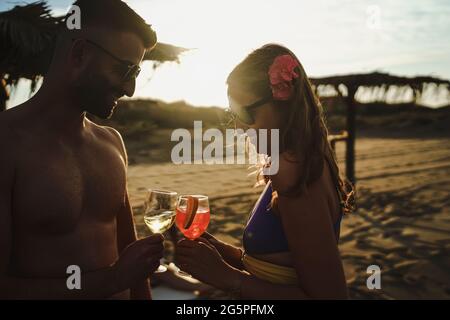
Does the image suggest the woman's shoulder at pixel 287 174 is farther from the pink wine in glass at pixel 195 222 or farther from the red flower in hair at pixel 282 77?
the pink wine in glass at pixel 195 222

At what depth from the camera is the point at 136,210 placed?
28.4 feet

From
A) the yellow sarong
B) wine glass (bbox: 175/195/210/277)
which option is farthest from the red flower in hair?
the yellow sarong

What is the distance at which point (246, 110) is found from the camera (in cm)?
206

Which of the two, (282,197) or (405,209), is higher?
(282,197)

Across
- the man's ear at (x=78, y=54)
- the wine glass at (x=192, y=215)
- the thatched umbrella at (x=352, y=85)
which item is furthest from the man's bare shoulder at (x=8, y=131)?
the thatched umbrella at (x=352, y=85)

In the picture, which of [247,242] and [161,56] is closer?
[247,242]

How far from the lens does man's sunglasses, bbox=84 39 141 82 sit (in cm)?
210

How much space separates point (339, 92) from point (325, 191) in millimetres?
11297

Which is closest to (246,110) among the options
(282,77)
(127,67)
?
(282,77)

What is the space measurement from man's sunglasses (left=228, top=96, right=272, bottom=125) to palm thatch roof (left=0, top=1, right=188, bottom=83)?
546 centimetres

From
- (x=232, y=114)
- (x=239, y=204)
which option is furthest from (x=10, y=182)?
(x=239, y=204)

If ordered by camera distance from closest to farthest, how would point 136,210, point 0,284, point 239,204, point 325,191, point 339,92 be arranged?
1. point 0,284
2. point 325,191
3. point 136,210
4. point 239,204
5. point 339,92

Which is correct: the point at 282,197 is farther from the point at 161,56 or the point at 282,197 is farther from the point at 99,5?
the point at 161,56

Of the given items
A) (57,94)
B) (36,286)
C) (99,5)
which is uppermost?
(99,5)
